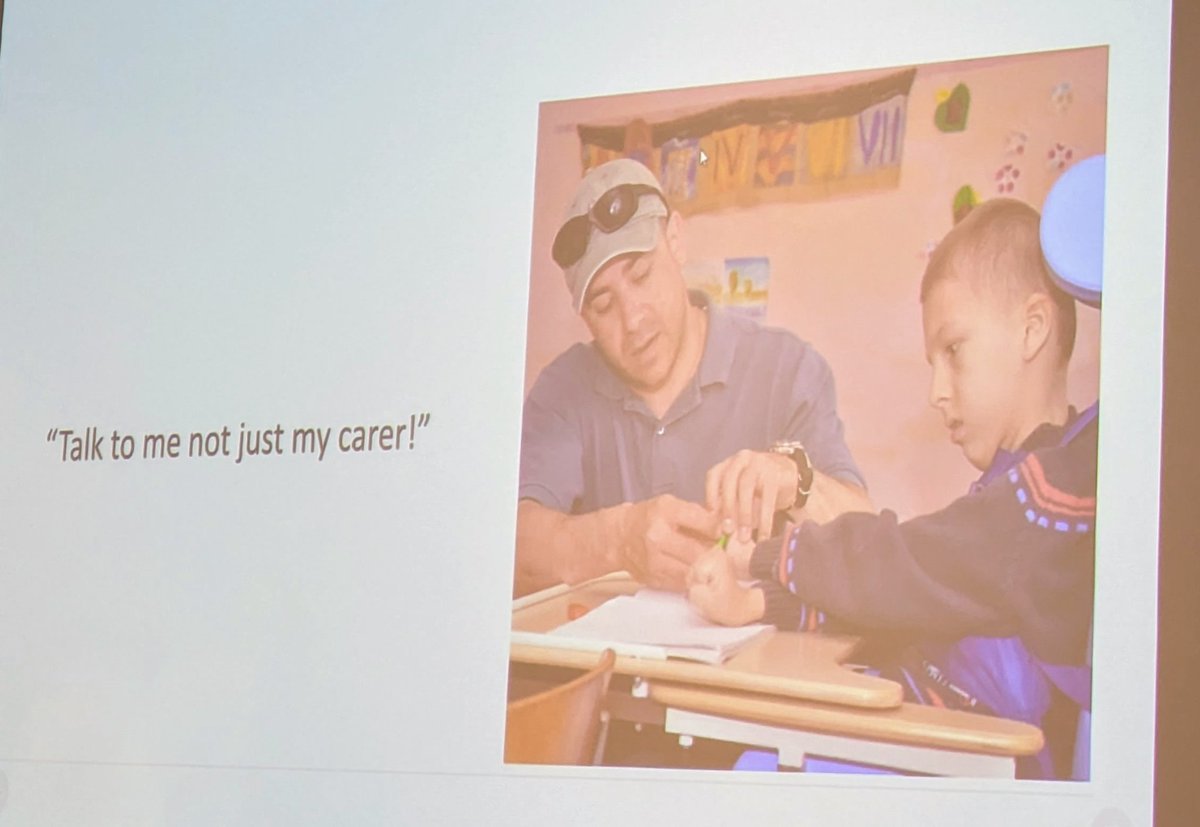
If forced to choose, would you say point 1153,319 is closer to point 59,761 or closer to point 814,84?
Result: point 814,84

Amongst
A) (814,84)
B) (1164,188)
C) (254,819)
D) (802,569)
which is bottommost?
(254,819)

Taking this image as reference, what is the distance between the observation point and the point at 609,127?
205 centimetres

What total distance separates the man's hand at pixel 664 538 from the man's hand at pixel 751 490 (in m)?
0.02

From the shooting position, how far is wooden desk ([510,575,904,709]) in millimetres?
1796

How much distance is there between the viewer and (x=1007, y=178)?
72.1 inches

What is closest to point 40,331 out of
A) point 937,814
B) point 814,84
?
point 814,84

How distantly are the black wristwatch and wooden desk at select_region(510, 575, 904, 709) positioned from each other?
14 centimetres

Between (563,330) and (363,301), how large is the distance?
0.90 ft

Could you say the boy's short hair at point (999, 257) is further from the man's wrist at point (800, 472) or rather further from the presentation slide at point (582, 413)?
the man's wrist at point (800, 472)

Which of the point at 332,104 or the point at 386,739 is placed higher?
the point at 332,104

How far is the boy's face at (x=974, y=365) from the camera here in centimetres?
179

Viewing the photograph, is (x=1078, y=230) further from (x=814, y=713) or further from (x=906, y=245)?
(x=814, y=713)

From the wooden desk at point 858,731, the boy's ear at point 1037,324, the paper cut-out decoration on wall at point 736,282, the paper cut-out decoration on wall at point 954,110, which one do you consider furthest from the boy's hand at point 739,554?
the paper cut-out decoration on wall at point 954,110

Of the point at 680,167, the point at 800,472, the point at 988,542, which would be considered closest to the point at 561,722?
the point at 800,472
